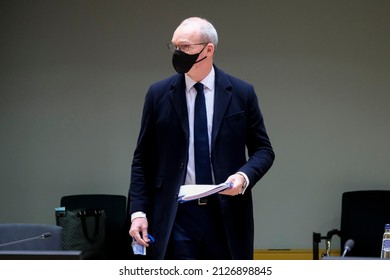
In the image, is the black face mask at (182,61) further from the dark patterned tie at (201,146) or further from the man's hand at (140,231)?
the man's hand at (140,231)

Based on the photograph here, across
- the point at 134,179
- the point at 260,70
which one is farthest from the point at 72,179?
the point at 134,179

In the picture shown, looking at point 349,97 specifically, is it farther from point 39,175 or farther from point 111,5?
point 39,175

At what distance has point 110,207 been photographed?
18.1 ft

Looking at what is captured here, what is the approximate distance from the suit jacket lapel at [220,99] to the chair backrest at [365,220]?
2699mm

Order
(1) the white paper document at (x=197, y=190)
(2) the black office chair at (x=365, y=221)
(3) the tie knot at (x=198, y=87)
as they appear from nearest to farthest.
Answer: (1) the white paper document at (x=197, y=190)
(3) the tie knot at (x=198, y=87)
(2) the black office chair at (x=365, y=221)

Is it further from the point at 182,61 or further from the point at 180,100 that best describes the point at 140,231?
the point at 182,61

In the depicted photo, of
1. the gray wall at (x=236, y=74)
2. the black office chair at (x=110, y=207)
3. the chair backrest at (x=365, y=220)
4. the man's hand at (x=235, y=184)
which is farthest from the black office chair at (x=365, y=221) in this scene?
the man's hand at (x=235, y=184)

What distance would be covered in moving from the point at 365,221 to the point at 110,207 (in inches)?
82.5

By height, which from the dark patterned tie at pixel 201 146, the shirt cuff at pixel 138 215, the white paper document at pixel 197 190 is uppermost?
the dark patterned tie at pixel 201 146

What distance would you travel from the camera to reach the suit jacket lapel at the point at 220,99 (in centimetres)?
259

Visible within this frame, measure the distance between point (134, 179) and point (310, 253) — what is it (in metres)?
3.30

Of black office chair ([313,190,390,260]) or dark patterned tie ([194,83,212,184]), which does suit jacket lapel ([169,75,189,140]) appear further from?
black office chair ([313,190,390,260])

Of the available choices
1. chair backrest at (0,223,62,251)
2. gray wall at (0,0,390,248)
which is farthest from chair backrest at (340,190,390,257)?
chair backrest at (0,223,62,251)

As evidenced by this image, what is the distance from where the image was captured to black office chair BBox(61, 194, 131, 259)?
216 inches
